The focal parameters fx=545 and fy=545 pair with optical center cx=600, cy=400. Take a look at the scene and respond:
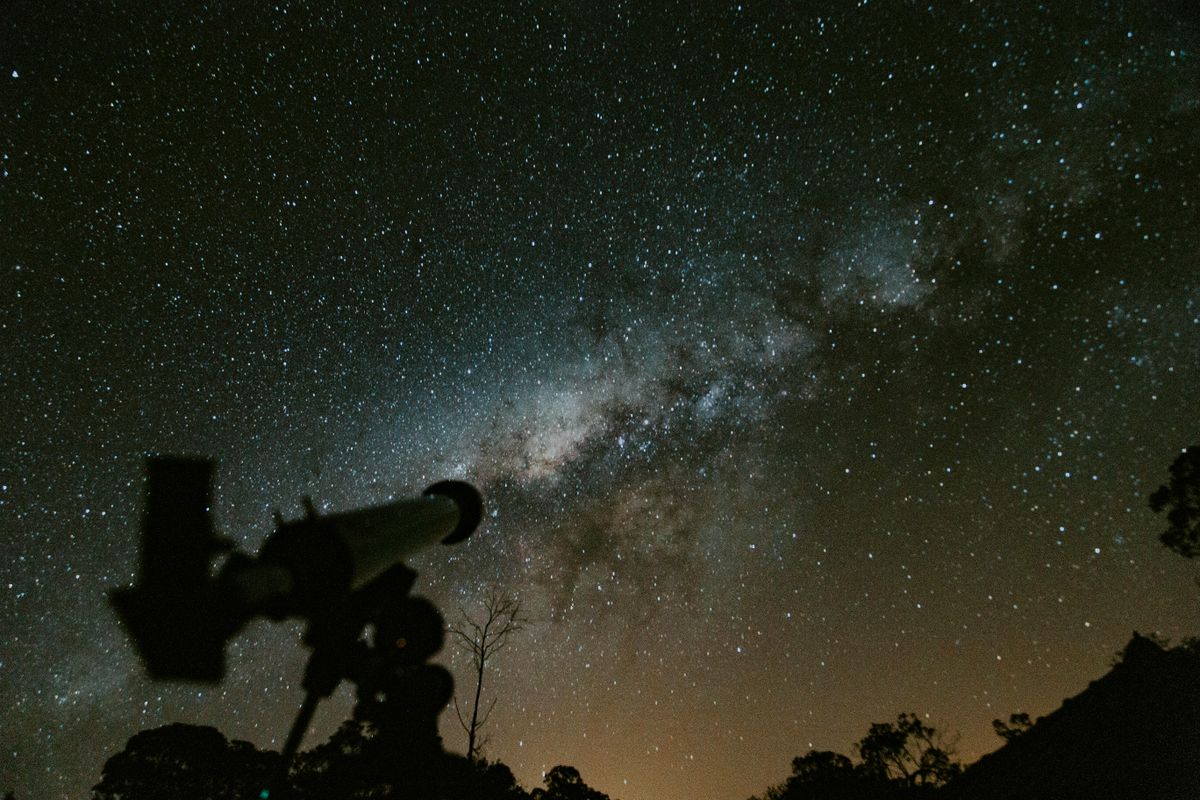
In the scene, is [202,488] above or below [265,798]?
above

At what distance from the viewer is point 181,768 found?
59.9 feet

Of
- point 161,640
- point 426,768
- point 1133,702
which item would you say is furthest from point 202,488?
point 1133,702

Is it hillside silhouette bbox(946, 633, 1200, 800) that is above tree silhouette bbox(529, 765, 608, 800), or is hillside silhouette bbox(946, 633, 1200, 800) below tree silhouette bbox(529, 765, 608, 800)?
below

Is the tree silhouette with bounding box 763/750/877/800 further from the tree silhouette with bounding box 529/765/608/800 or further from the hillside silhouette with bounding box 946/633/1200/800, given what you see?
the tree silhouette with bounding box 529/765/608/800

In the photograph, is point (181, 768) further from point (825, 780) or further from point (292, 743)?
point (825, 780)

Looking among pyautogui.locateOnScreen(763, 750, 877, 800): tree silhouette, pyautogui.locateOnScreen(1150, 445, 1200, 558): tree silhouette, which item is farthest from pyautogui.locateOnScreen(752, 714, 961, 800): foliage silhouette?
pyautogui.locateOnScreen(1150, 445, 1200, 558): tree silhouette

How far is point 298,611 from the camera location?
1.94 metres

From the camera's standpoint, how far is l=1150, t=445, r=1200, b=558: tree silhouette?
16.8 metres

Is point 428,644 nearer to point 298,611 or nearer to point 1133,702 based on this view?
point 298,611

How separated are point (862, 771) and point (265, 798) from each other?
42904mm

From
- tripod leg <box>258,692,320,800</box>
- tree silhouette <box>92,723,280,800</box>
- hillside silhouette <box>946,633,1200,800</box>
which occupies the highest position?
tree silhouette <box>92,723,280,800</box>

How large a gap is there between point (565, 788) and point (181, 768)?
50.7 feet

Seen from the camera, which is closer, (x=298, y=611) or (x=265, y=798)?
(x=298, y=611)

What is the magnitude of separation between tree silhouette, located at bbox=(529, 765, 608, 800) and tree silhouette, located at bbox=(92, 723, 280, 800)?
39.0ft
